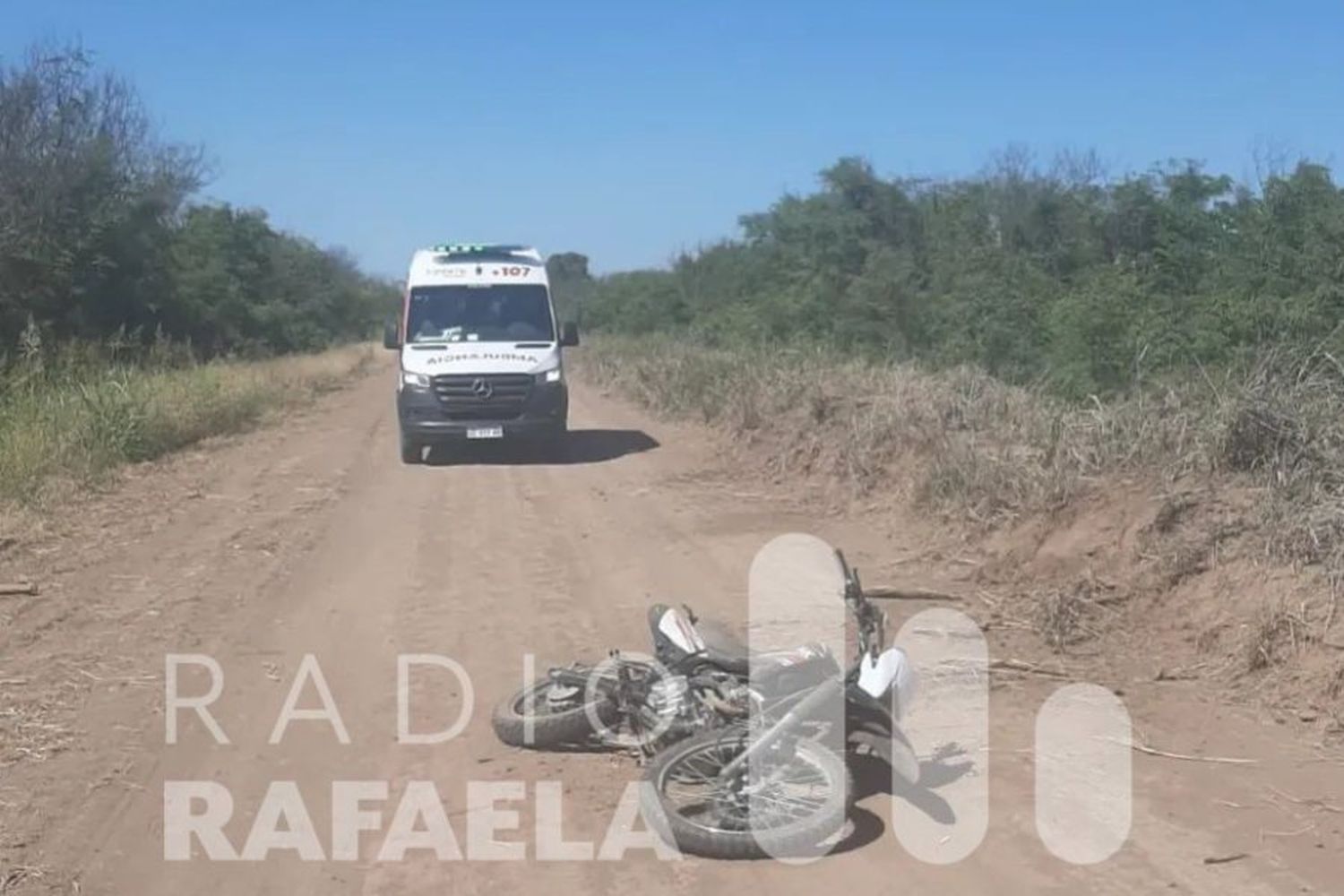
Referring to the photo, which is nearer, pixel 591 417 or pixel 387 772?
pixel 387 772

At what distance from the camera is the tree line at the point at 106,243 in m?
31.7

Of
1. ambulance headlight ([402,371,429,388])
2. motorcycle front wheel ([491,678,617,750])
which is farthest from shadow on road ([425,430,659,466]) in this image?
motorcycle front wheel ([491,678,617,750])

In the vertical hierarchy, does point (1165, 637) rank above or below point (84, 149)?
below

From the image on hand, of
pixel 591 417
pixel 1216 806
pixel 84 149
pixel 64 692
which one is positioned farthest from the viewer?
pixel 84 149

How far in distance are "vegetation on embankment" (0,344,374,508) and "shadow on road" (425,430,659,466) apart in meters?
3.39

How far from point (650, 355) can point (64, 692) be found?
949 inches

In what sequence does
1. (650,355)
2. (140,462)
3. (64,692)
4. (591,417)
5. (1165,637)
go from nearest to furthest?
1. (64,692)
2. (1165,637)
3. (140,462)
4. (591,417)
5. (650,355)

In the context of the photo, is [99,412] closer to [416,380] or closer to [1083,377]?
[416,380]

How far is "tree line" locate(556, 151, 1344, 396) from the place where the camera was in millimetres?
16078

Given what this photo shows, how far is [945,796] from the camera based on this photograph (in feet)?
18.7

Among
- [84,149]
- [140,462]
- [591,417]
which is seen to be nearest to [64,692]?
[140,462]

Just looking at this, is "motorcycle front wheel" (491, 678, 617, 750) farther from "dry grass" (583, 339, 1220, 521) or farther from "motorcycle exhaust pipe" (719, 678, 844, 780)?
"dry grass" (583, 339, 1220, 521)

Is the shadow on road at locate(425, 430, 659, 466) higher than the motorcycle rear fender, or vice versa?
the motorcycle rear fender

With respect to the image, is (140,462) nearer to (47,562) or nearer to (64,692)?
(47,562)
